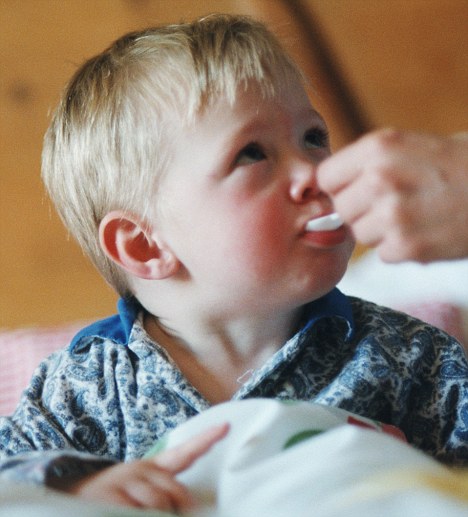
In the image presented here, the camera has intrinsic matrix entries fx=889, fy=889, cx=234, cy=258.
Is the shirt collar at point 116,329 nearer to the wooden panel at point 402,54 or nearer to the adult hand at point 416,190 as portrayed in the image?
the adult hand at point 416,190

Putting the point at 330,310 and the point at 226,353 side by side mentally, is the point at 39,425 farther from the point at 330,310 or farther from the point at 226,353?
the point at 330,310

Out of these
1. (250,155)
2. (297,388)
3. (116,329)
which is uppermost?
(250,155)

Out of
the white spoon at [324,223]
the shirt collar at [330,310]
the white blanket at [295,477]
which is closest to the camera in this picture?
the white blanket at [295,477]

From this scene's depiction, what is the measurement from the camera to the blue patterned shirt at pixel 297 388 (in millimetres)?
882

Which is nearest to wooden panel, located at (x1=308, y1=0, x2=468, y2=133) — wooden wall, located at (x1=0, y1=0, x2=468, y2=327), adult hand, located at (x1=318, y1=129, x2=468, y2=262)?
wooden wall, located at (x1=0, y1=0, x2=468, y2=327)

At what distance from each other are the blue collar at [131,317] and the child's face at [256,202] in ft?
0.25

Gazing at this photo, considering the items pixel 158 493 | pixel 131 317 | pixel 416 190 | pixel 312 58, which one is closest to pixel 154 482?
pixel 158 493

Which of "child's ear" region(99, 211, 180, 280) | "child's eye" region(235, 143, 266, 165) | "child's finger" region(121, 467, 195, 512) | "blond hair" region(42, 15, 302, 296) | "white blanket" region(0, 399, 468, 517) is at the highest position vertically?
"blond hair" region(42, 15, 302, 296)

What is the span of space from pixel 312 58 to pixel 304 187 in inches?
39.7

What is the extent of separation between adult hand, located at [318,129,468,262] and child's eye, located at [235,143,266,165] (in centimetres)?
18

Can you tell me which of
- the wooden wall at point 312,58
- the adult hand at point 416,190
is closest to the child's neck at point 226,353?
the adult hand at point 416,190

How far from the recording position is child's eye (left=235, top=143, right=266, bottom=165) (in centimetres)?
84

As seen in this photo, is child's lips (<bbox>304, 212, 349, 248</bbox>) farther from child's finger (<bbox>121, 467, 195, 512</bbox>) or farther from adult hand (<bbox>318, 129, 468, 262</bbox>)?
child's finger (<bbox>121, 467, 195, 512</bbox>)

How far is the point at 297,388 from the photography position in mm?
904
